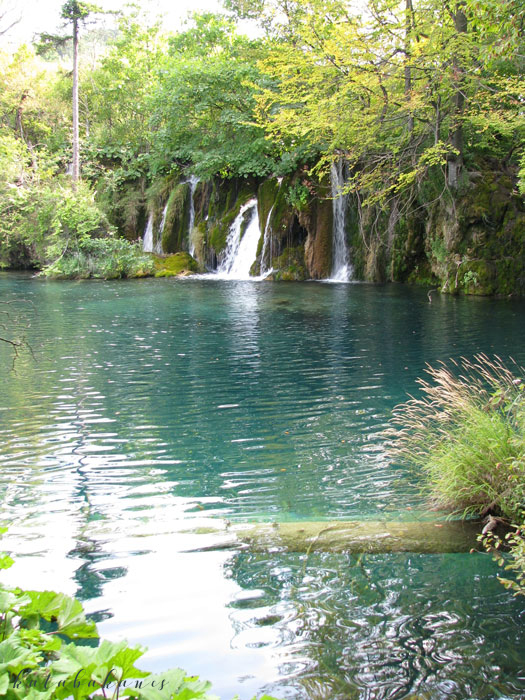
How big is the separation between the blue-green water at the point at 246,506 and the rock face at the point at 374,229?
731 centimetres

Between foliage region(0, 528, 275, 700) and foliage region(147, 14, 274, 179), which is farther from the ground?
foliage region(147, 14, 274, 179)

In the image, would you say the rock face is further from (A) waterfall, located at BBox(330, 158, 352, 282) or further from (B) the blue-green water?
(B) the blue-green water

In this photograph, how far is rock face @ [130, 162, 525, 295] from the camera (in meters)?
17.9

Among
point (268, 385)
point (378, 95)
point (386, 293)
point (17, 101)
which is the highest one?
point (17, 101)

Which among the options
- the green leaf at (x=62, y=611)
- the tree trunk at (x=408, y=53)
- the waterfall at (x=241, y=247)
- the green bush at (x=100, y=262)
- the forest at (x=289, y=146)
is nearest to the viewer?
the green leaf at (x=62, y=611)

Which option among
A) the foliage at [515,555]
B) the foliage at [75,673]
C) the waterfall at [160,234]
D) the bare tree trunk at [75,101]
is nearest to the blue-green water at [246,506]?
the foliage at [515,555]

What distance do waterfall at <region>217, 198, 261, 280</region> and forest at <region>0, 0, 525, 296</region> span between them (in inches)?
15.8

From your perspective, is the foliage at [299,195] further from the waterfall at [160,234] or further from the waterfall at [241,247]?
the waterfall at [160,234]

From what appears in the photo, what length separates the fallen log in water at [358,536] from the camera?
3.84m

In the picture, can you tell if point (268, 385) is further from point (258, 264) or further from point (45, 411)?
point (258, 264)

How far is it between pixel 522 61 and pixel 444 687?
49.9ft

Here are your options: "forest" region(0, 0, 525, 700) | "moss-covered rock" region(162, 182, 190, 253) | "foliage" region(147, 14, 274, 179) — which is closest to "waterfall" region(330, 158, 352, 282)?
"forest" region(0, 0, 525, 700)

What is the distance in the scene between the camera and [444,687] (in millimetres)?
2643

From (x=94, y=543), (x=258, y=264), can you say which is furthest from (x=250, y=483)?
(x=258, y=264)
